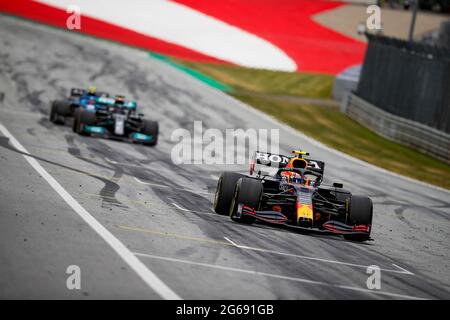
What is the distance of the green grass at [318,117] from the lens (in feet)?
99.6

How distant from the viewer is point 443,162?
3145 centimetres

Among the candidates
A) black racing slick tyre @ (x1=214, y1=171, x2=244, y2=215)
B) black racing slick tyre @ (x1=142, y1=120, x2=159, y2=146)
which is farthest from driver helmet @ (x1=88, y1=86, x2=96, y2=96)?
black racing slick tyre @ (x1=214, y1=171, x2=244, y2=215)

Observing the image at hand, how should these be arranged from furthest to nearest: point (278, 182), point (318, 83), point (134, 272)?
point (318, 83), point (278, 182), point (134, 272)

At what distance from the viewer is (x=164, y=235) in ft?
40.4

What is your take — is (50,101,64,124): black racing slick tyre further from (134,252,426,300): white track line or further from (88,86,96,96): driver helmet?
(134,252,426,300): white track line

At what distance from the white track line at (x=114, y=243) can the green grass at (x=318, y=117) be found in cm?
1476

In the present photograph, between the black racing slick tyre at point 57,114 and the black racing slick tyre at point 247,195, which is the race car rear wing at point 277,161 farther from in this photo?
the black racing slick tyre at point 57,114

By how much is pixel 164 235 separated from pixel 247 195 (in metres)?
2.42

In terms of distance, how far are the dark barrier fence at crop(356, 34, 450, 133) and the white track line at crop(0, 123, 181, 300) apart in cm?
1902

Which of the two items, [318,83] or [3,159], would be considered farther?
[318,83]

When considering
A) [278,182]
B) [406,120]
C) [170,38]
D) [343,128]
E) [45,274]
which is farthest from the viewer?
[170,38]

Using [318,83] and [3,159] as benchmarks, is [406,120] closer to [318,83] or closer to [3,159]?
[318,83]
